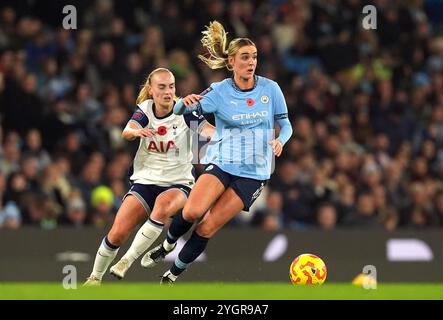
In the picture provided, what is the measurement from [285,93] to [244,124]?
7858mm

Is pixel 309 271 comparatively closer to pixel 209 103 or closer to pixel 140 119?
pixel 209 103

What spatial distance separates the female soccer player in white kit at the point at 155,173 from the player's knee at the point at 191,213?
49cm

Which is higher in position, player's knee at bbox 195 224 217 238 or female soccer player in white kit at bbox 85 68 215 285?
female soccer player in white kit at bbox 85 68 215 285

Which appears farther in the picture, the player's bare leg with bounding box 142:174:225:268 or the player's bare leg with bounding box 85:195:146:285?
the player's bare leg with bounding box 85:195:146:285

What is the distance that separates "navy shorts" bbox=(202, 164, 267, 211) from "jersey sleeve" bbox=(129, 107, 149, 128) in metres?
0.85

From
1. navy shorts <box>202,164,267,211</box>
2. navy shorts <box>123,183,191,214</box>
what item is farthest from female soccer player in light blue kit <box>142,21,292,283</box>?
navy shorts <box>123,183,191,214</box>

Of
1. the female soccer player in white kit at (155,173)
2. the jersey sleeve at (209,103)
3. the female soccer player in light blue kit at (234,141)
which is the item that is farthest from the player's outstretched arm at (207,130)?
the jersey sleeve at (209,103)

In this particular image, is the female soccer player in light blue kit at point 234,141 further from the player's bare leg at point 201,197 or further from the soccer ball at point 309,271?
the soccer ball at point 309,271

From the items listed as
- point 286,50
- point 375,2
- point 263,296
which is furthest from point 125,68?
point 263,296

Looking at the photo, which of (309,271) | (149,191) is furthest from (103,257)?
(309,271)

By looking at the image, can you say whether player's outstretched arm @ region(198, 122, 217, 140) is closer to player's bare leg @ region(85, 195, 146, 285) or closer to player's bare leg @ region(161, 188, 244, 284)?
player's bare leg @ region(161, 188, 244, 284)

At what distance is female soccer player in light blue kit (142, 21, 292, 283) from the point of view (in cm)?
1112

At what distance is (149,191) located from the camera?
11820 millimetres

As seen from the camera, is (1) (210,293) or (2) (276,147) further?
(2) (276,147)
